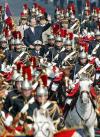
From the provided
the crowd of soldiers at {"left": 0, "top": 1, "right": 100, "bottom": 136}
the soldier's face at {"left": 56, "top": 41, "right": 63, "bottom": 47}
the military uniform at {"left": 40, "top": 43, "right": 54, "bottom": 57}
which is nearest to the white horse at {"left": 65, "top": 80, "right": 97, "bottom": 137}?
the crowd of soldiers at {"left": 0, "top": 1, "right": 100, "bottom": 136}

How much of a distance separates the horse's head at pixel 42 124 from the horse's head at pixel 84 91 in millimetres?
2888

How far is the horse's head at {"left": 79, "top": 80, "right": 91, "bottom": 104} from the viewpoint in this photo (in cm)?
2247

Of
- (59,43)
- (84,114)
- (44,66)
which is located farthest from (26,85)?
(59,43)

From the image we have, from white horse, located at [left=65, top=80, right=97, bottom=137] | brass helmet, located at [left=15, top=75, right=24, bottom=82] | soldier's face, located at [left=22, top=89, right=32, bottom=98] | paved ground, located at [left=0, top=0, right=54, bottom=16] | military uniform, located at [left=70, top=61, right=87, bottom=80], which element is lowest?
white horse, located at [left=65, top=80, right=97, bottom=137]

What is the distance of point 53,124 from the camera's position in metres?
20.2

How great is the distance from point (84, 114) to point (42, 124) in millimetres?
3960

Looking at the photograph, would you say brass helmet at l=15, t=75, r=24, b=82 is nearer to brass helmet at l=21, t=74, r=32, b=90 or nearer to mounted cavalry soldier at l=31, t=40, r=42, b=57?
brass helmet at l=21, t=74, r=32, b=90

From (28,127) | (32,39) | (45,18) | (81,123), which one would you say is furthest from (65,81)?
(45,18)

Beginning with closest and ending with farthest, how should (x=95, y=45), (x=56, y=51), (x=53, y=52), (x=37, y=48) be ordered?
(x=56, y=51), (x=53, y=52), (x=37, y=48), (x=95, y=45)

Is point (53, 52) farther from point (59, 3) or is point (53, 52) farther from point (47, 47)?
point (59, 3)

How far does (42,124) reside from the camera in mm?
19375

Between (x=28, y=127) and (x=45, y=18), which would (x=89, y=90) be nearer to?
(x=28, y=127)

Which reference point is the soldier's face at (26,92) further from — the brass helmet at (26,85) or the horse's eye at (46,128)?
the horse's eye at (46,128)

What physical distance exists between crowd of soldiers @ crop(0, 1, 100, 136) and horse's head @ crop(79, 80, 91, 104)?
61 centimetres
